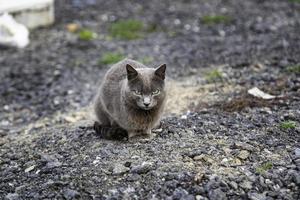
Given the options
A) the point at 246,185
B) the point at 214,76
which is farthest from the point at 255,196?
the point at 214,76

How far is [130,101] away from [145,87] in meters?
0.32

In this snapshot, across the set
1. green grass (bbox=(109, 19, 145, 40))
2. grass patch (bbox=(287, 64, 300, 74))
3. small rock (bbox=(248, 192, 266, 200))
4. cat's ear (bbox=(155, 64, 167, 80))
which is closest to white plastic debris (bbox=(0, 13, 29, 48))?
green grass (bbox=(109, 19, 145, 40))

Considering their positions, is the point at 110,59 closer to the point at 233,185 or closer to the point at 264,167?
the point at 264,167

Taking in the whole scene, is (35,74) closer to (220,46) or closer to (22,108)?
(22,108)

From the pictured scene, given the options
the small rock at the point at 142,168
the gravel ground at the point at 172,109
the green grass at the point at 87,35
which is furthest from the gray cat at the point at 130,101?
the green grass at the point at 87,35

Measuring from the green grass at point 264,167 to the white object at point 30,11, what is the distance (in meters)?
9.17

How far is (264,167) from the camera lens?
6270mm

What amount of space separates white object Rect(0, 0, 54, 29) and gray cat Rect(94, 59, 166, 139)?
6656mm

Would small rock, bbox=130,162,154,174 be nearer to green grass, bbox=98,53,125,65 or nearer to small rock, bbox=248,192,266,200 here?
small rock, bbox=248,192,266,200

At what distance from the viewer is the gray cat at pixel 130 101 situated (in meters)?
6.76

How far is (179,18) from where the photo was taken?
582 inches

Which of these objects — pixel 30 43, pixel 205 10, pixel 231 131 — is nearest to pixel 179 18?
pixel 205 10

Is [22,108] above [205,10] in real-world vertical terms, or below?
below

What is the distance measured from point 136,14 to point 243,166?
9.38 m
